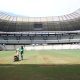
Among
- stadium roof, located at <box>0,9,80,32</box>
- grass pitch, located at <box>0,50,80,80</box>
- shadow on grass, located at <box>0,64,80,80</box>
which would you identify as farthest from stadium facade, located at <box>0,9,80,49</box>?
shadow on grass, located at <box>0,64,80,80</box>

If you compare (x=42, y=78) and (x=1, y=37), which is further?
(x=1, y=37)

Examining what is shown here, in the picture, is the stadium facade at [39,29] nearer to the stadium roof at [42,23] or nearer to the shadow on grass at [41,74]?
the stadium roof at [42,23]

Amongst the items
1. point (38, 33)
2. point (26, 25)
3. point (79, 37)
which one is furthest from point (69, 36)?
point (26, 25)

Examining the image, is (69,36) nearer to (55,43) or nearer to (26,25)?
(55,43)

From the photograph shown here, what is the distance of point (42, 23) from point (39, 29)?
136 inches

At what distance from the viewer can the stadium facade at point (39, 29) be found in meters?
114

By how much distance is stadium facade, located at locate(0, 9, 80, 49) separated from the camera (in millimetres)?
113875

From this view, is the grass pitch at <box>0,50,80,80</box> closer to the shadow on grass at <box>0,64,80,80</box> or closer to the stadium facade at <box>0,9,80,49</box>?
the shadow on grass at <box>0,64,80,80</box>

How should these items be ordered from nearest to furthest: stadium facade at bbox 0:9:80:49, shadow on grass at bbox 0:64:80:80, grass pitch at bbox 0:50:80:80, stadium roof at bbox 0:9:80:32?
shadow on grass at bbox 0:64:80:80
grass pitch at bbox 0:50:80:80
stadium facade at bbox 0:9:80:49
stadium roof at bbox 0:9:80:32

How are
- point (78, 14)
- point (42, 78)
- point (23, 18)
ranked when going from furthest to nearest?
point (23, 18), point (78, 14), point (42, 78)

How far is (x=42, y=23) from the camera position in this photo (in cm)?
→ 12119

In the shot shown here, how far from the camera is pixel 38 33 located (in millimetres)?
117125

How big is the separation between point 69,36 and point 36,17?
770 inches

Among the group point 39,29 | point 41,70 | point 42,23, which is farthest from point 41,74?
point 42,23
